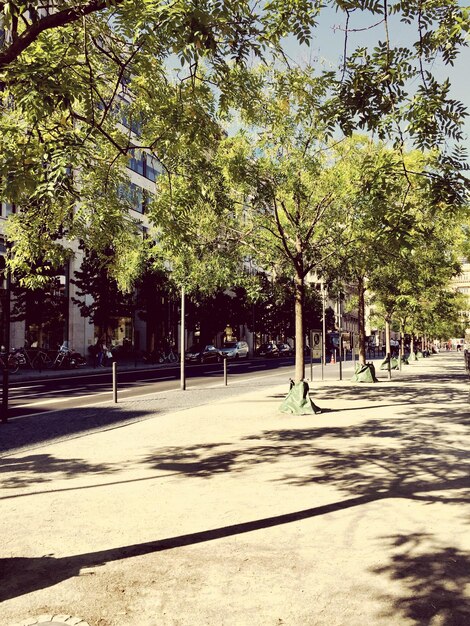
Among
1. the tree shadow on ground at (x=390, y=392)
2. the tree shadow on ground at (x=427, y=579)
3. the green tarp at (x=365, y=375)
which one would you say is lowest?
the tree shadow on ground at (x=390, y=392)

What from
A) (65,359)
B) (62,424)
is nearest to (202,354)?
(65,359)

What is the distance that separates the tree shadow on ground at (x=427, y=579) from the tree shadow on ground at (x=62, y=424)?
19.8 ft

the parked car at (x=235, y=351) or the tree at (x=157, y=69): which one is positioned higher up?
the tree at (x=157, y=69)

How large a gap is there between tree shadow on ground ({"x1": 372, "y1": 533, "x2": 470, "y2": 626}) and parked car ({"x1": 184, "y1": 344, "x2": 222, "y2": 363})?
36031 mm

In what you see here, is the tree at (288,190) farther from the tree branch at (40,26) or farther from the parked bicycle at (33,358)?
the parked bicycle at (33,358)

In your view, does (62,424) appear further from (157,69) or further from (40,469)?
(157,69)

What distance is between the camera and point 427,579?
3.79 metres

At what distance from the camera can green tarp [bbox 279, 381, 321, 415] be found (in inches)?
478

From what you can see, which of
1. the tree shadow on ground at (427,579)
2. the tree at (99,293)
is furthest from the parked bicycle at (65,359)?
the tree shadow on ground at (427,579)

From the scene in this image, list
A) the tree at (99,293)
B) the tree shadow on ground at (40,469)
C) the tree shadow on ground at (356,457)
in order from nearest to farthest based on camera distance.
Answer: the tree shadow on ground at (356,457)
the tree shadow on ground at (40,469)
the tree at (99,293)

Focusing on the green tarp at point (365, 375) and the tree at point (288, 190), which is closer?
the tree at point (288, 190)

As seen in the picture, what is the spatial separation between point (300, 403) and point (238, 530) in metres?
7.57

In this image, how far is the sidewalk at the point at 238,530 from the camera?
345 centimetres

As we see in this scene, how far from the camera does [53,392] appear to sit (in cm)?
1741
